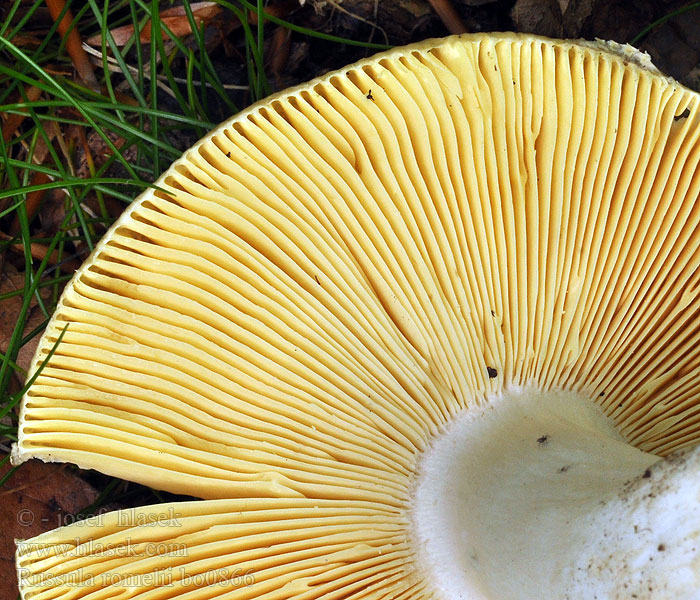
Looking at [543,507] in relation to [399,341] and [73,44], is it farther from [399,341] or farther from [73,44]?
[73,44]

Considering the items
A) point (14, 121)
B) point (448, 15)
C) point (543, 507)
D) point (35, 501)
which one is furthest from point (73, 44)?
point (543, 507)

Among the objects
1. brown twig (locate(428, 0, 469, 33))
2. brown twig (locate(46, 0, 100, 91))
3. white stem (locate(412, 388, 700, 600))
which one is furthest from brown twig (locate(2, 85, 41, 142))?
white stem (locate(412, 388, 700, 600))

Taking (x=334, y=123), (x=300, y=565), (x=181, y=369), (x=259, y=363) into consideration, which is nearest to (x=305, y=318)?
(x=259, y=363)

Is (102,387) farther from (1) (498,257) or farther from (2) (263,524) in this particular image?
(1) (498,257)

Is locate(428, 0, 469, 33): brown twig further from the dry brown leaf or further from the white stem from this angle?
the dry brown leaf

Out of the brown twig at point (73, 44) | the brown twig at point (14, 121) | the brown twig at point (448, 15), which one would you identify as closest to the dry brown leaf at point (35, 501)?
the brown twig at point (14, 121)
